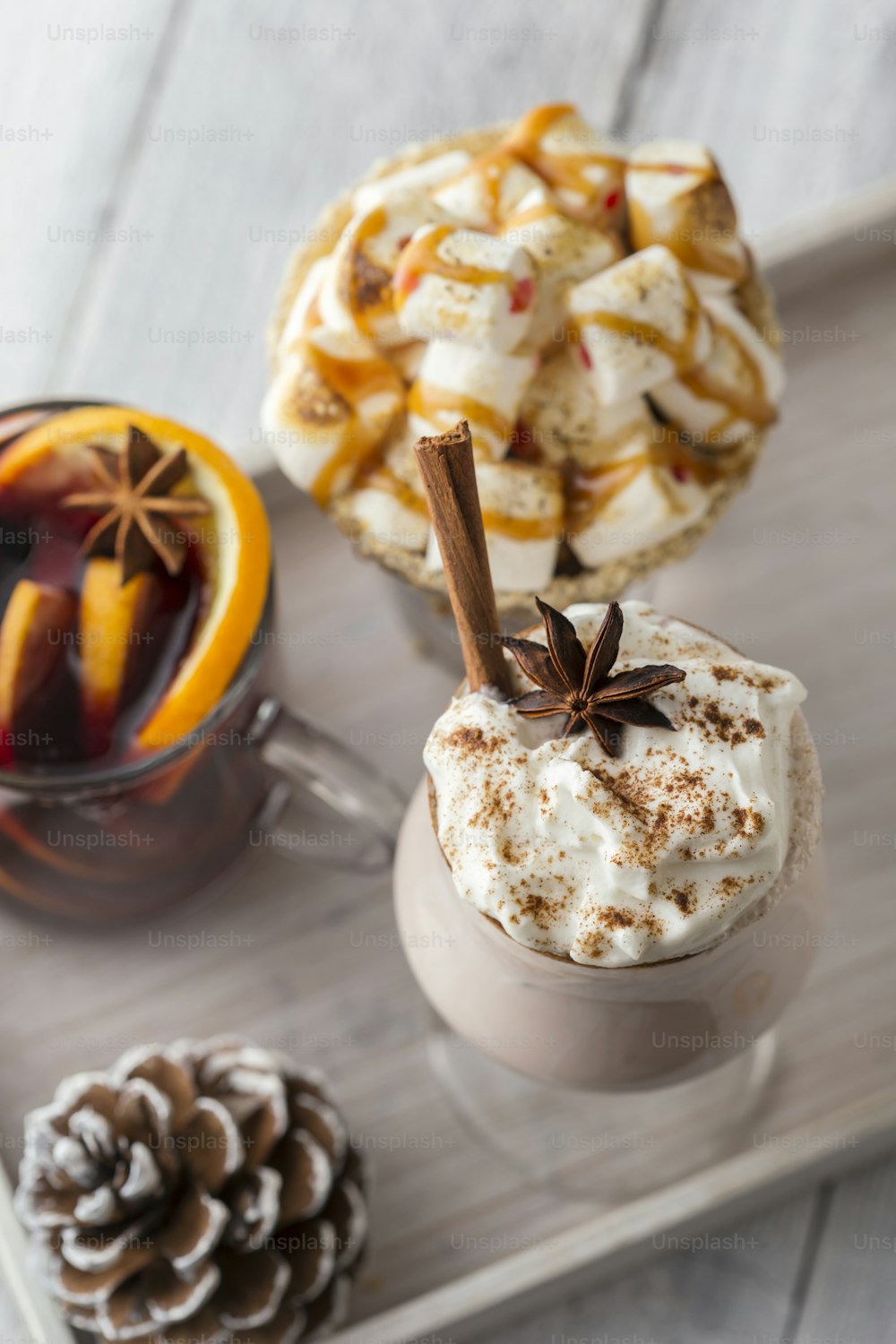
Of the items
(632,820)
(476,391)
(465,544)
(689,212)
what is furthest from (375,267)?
(632,820)

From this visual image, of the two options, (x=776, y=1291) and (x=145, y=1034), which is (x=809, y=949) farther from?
(x=145, y=1034)

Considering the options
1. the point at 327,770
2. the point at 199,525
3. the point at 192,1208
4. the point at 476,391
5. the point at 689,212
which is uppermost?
the point at 689,212

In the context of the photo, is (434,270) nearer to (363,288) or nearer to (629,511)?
(363,288)

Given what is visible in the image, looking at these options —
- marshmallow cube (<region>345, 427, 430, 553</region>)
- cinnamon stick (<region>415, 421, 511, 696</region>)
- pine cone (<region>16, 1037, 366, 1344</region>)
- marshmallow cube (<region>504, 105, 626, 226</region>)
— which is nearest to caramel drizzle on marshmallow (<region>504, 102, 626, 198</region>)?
marshmallow cube (<region>504, 105, 626, 226</region>)

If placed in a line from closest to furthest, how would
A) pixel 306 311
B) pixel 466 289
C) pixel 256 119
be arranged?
pixel 466 289
pixel 306 311
pixel 256 119

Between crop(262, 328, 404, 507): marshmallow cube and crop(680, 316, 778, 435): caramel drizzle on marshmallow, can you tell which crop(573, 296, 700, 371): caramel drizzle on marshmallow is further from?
crop(262, 328, 404, 507): marshmallow cube

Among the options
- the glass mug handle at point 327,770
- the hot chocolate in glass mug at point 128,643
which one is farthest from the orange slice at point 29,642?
the glass mug handle at point 327,770

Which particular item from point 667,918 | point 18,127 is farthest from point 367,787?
point 18,127
